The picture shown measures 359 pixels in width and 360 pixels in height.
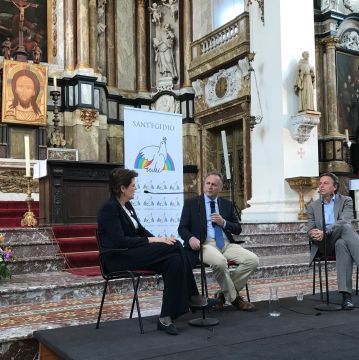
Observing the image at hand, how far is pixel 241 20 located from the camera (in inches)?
399

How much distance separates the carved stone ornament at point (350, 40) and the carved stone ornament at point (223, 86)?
A: 2.42 m

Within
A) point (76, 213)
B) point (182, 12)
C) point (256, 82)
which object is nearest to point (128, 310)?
point (76, 213)

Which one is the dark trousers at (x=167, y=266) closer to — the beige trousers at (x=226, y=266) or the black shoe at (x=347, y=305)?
the beige trousers at (x=226, y=266)

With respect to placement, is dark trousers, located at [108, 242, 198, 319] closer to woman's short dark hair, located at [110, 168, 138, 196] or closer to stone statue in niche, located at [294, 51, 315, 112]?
woman's short dark hair, located at [110, 168, 138, 196]

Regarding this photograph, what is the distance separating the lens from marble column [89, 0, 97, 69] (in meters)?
11.2

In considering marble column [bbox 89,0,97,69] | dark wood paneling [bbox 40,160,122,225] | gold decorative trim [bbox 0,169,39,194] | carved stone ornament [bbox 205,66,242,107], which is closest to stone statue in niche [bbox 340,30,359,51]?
carved stone ornament [bbox 205,66,242,107]

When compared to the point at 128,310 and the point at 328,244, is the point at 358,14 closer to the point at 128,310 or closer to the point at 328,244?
the point at 328,244

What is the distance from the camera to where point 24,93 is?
9.99m

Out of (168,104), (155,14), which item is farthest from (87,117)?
(155,14)

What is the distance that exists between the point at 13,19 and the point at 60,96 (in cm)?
190

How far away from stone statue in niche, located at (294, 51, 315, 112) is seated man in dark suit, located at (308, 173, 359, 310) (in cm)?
467

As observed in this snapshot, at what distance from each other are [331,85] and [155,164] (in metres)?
6.21

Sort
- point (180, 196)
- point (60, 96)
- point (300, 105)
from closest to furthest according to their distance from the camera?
1. point (180, 196)
2. point (300, 105)
3. point (60, 96)

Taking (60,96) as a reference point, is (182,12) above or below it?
above
